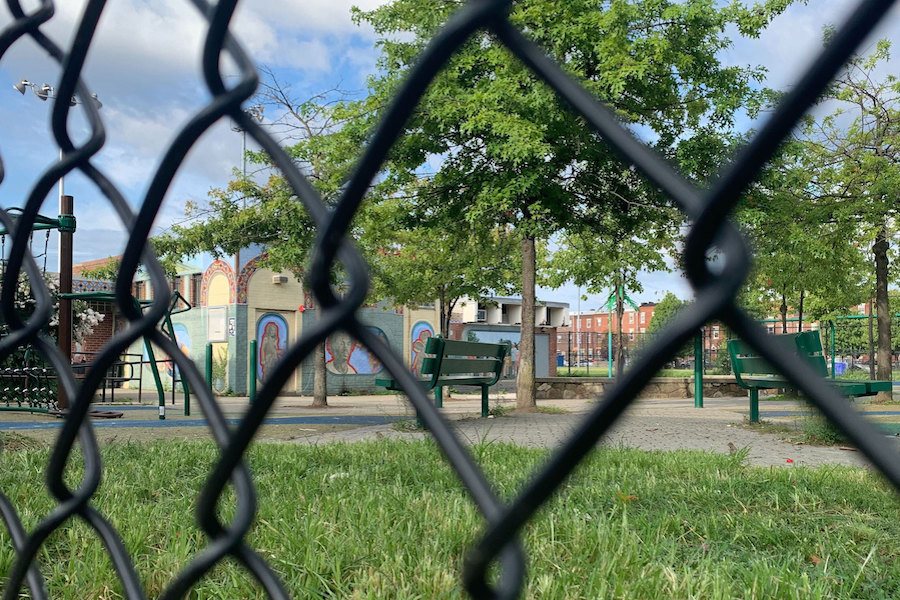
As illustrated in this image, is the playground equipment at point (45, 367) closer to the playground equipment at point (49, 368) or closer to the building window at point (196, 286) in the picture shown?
the playground equipment at point (49, 368)

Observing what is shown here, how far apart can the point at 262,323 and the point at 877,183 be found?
42.0 ft

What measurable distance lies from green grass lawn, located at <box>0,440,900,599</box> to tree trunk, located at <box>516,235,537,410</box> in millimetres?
5876

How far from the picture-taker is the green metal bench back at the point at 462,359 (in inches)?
286

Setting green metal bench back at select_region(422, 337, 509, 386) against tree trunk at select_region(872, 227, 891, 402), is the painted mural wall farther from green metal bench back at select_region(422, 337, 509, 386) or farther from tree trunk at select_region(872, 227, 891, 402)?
tree trunk at select_region(872, 227, 891, 402)

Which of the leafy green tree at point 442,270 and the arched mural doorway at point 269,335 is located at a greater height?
the leafy green tree at point 442,270

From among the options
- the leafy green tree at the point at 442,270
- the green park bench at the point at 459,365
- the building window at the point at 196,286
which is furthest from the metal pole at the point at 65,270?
the building window at the point at 196,286

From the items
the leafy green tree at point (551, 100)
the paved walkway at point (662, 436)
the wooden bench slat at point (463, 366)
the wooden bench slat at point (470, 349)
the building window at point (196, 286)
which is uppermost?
the leafy green tree at point (551, 100)

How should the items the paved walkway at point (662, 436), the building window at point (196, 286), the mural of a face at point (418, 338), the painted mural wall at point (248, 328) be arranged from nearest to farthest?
1. the paved walkway at point (662, 436)
2. the painted mural wall at point (248, 328)
3. the building window at point (196, 286)
4. the mural of a face at point (418, 338)

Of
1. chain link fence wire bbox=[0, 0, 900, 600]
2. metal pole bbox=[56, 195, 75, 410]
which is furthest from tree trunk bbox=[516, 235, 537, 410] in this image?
chain link fence wire bbox=[0, 0, 900, 600]

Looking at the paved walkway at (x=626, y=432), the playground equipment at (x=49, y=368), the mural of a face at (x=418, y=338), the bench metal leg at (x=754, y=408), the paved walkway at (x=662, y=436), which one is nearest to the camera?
the paved walkway at (x=662, y=436)

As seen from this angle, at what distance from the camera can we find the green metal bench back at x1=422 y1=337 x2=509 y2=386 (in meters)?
7.27

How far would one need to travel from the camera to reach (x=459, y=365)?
25.5 ft

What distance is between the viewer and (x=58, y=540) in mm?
2135

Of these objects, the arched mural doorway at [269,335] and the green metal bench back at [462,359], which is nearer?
the green metal bench back at [462,359]
